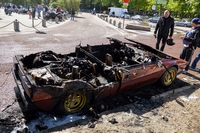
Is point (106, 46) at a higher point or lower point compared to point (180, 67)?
higher

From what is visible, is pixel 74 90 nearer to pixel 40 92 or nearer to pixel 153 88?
pixel 40 92

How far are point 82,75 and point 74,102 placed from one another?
835 mm

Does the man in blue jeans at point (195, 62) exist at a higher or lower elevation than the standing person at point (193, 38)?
lower

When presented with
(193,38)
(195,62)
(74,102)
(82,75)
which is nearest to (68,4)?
(195,62)

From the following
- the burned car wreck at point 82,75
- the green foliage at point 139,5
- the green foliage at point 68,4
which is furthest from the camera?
the green foliage at point 68,4

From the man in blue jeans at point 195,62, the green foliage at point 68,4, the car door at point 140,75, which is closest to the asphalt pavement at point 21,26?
the car door at point 140,75

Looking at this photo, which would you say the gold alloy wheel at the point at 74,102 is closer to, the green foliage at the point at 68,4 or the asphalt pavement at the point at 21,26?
the asphalt pavement at the point at 21,26

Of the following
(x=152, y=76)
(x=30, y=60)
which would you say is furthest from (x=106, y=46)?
(x=30, y=60)

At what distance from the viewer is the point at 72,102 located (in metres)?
3.90

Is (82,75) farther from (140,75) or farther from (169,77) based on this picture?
→ (169,77)

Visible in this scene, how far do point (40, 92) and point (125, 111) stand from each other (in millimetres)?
1998

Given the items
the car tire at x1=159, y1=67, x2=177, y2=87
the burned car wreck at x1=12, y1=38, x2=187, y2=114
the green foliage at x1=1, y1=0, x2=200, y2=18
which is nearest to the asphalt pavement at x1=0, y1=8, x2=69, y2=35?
the burned car wreck at x1=12, y1=38, x2=187, y2=114

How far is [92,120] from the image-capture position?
12.8ft

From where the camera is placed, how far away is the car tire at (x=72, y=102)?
3.71 m
